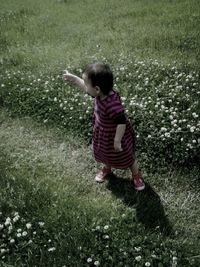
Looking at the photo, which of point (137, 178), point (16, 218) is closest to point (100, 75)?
point (137, 178)

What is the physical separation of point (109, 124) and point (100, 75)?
732 mm

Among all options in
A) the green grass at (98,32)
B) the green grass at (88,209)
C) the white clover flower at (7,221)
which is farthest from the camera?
the green grass at (98,32)

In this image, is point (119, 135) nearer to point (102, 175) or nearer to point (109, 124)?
point (109, 124)

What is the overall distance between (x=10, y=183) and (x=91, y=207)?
1314mm

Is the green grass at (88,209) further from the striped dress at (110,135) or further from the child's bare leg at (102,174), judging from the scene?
the striped dress at (110,135)

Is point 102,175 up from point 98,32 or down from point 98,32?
down

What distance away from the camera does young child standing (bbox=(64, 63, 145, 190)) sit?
532 centimetres

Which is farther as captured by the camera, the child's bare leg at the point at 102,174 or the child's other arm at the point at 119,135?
the child's bare leg at the point at 102,174

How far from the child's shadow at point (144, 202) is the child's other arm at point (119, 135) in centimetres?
93

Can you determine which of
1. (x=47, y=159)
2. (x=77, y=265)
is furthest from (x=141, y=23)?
(x=77, y=265)

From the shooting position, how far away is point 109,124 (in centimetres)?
568

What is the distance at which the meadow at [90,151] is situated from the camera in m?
5.23

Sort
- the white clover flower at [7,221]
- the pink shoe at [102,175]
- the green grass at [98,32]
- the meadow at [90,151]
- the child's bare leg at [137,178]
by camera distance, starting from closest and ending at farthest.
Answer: the meadow at [90,151] → the white clover flower at [7,221] → the child's bare leg at [137,178] → the pink shoe at [102,175] → the green grass at [98,32]

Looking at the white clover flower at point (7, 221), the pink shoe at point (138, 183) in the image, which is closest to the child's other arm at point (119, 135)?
the pink shoe at point (138, 183)
